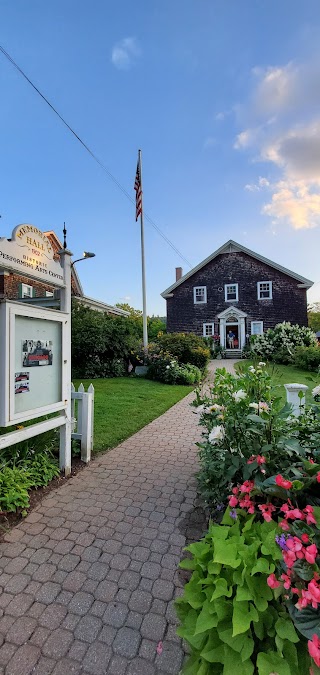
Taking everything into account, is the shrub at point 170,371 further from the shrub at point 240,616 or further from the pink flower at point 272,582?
the pink flower at point 272,582

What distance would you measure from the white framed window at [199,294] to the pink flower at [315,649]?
77.1 feet

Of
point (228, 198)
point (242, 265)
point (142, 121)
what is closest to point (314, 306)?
point (242, 265)

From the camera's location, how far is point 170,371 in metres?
12.0

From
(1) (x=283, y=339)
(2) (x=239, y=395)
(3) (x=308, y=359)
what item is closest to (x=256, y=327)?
(1) (x=283, y=339)

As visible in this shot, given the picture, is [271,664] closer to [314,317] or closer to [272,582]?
[272,582]

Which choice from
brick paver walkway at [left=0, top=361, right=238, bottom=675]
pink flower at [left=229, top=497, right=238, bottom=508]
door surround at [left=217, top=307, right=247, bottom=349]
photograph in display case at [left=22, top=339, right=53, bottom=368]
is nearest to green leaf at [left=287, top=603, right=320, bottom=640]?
pink flower at [left=229, top=497, right=238, bottom=508]

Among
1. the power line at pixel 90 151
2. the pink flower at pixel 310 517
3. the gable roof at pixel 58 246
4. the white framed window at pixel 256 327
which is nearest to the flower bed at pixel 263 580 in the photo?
the pink flower at pixel 310 517

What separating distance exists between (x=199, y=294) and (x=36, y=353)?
21.5 meters

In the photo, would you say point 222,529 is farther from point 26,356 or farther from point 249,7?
point 249,7

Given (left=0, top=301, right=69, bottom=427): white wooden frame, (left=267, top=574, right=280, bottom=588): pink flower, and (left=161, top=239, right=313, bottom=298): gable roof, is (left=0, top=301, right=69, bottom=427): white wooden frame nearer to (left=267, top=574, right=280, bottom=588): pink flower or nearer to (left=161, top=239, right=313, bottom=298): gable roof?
(left=267, top=574, right=280, bottom=588): pink flower

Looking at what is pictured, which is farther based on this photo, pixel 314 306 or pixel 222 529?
pixel 314 306

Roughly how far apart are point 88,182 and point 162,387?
7.72 m

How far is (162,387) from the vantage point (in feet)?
35.9

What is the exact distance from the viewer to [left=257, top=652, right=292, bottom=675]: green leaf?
3.59ft
